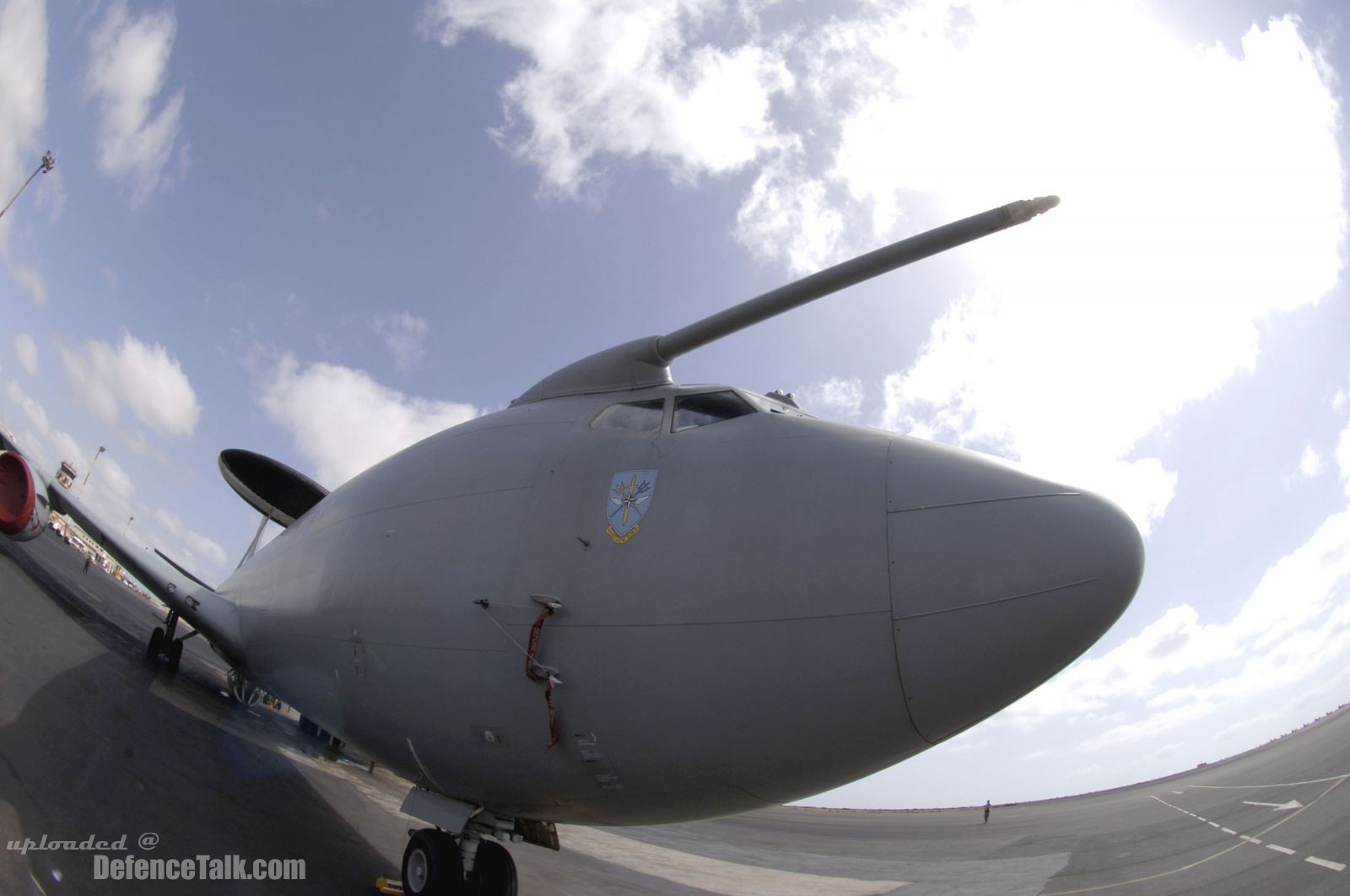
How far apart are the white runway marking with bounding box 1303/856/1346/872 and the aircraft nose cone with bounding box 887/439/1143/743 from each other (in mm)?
14860

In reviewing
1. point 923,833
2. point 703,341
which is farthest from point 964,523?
point 923,833

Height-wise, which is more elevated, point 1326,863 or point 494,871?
point 494,871

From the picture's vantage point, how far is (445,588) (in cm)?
463

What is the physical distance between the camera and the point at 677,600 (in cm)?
376

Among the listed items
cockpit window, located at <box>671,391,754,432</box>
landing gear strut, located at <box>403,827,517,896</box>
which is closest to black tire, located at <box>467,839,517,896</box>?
landing gear strut, located at <box>403,827,517,896</box>

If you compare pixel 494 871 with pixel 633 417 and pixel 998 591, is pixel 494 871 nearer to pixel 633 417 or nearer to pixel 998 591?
pixel 633 417

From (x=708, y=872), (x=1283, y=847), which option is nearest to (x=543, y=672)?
(x=708, y=872)

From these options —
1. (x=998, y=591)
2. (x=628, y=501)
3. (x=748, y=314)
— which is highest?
(x=748, y=314)

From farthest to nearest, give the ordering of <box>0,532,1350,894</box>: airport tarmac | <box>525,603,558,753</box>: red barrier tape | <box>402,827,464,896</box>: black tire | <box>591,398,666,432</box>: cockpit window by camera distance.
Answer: <box>0,532,1350,894</box>: airport tarmac, <box>402,827,464,896</box>: black tire, <box>591,398,666,432</box>: cockpit window, <box>525,603,558,753</box>: red barrier tape

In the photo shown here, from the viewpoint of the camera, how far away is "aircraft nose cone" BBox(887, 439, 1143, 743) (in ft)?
10.3

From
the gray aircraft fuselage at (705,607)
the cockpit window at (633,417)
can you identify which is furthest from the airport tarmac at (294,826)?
the cockpit window at (633,417)

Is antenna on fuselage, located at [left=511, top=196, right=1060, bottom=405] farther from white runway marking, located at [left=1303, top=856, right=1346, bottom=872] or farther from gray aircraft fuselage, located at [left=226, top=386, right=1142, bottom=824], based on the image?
white runway marking, located at [left=1303, top=856, right=1346, bottom=872]

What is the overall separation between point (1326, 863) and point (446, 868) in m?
16.7

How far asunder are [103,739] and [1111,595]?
9.29 m
